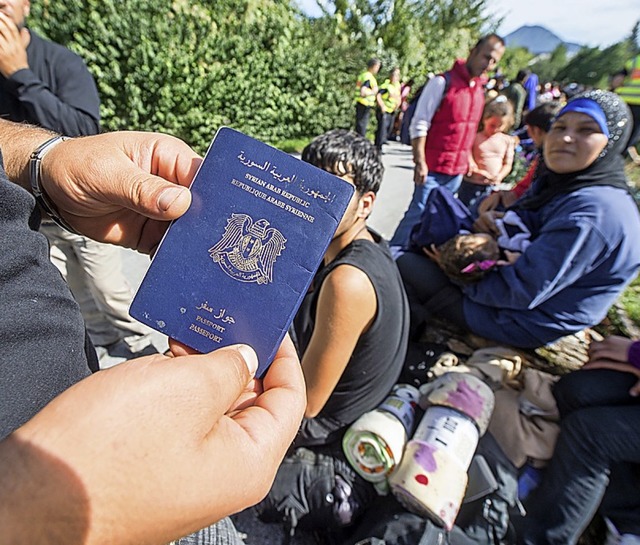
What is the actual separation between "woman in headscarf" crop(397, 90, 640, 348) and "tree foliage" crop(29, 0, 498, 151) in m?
5.32

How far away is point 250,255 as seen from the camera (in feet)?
2.97

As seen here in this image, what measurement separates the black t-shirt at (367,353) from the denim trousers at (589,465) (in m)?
0.81

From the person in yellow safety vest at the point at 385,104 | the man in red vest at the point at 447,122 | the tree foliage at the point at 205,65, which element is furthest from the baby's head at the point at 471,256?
the person in yellow safety vest at the point at 385,104

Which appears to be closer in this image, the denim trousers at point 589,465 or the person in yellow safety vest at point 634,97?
the denim trousers at point 589,465

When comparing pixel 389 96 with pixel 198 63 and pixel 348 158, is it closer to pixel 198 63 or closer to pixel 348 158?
pixel 198 63

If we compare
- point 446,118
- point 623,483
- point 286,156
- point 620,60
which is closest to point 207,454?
point 286,156

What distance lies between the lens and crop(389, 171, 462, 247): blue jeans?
13.1 feet

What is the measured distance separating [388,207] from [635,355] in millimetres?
4428

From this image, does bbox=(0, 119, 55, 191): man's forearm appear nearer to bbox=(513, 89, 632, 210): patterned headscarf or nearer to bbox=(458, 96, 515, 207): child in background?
bbox=(513, 89, 632, 210): patterned headscarf

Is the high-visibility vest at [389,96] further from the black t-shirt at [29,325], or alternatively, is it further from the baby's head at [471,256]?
the black t-shirt at [29,325]

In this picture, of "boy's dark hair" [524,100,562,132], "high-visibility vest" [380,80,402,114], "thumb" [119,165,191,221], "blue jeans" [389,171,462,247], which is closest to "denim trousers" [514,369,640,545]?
"thumb" [119,165,191,221]

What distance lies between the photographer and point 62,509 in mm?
506

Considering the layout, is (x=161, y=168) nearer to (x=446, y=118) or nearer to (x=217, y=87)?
(x=446, y=118)

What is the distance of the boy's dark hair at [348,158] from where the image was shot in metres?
2.00
